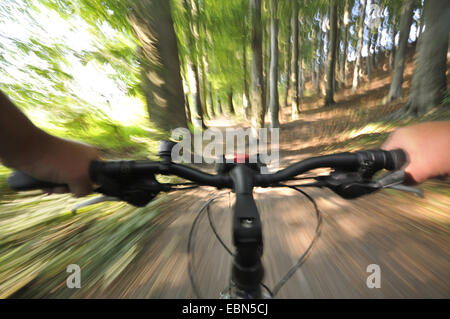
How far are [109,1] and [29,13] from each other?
1.46 m

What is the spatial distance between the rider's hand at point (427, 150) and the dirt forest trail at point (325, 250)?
0.92 meters

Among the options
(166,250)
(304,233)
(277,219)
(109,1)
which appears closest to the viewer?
A: (166,250)

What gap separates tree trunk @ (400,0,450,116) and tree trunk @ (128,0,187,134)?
7.16 meters

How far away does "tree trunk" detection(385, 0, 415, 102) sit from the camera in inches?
357

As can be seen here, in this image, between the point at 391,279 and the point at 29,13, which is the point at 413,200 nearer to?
the point at 391,279

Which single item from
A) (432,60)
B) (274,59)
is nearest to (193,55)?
(274,59)

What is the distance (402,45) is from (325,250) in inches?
514

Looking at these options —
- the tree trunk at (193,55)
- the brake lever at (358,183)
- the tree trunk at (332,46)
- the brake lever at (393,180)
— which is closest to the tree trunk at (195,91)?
the tree trunk at (193,55)

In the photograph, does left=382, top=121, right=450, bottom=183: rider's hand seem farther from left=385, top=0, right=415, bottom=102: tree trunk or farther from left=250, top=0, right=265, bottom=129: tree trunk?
left=385, top=0, right=415, bottom=102: tree trunk

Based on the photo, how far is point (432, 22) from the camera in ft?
18.6

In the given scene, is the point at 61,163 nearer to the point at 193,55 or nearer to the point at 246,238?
the point at 246,238

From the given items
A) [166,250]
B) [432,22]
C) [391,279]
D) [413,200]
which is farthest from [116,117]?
[432,22]

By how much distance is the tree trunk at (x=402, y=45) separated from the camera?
9.08 m

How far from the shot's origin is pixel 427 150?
89 cm
